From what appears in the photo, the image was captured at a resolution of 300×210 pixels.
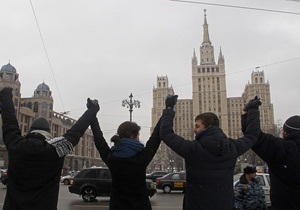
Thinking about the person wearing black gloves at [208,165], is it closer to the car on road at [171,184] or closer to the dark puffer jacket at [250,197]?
the dark puffer jacket at [250,197]

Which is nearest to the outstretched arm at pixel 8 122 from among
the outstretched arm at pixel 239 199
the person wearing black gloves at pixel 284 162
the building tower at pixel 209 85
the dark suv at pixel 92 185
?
the person wearing black gloves at pixel 284 162

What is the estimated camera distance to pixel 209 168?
2781 millimetres

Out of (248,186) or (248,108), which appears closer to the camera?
(248,108)

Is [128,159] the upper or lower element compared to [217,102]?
lower

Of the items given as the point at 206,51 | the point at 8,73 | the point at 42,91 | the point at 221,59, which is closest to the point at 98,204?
the point at 8,73

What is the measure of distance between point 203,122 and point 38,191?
1.74 metres

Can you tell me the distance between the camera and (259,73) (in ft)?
397

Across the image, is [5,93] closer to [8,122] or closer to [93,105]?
[8,122]

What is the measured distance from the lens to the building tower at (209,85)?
409ft

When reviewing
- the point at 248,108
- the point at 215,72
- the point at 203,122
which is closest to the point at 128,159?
the point at 203,122

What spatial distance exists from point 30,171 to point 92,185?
11327mm

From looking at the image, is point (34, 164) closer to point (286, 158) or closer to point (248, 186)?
point (286, 158)

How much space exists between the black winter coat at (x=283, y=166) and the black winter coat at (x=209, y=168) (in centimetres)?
43

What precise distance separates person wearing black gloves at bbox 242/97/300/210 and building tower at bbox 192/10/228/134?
12194 centimetres
